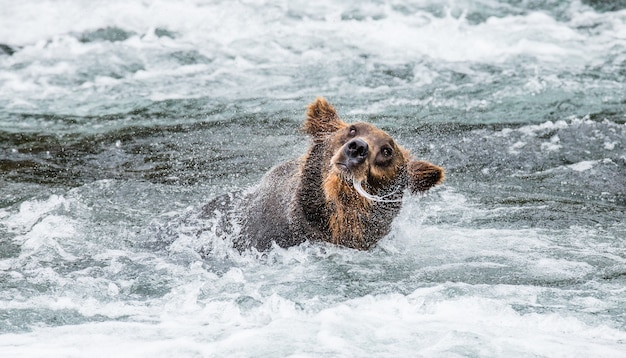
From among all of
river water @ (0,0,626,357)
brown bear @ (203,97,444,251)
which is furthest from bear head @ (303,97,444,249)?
river water @ (0,0,626,357)

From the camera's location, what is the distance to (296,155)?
8242 millimetres

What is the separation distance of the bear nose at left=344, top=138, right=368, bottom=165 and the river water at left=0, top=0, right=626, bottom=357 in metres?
0.70

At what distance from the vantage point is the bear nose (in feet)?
18.1

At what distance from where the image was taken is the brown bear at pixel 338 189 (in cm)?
570

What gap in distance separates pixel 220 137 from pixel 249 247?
318cm

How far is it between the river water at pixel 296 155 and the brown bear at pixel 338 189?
0.15 m

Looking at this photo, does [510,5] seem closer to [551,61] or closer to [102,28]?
[551,61]

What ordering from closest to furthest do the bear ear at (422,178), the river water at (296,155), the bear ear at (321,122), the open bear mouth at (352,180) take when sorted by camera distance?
1. the river water at (296,155)
2. the open bear mouth at (352,180)
3. the bear ear at (422,178)
4. the bear ear at (321,122)

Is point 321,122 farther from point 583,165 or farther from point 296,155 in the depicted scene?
point 583,165

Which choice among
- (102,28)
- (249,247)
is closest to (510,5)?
(102,28)

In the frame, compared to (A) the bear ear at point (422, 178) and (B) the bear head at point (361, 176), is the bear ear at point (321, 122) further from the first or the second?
(A) the bear ear at point (422, 178)

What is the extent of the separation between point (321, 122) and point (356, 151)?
754 millimetres

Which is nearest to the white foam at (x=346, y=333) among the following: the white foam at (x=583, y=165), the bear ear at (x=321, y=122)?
the bear ear at (x=321, y=122)

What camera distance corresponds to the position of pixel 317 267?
5.74 meters
